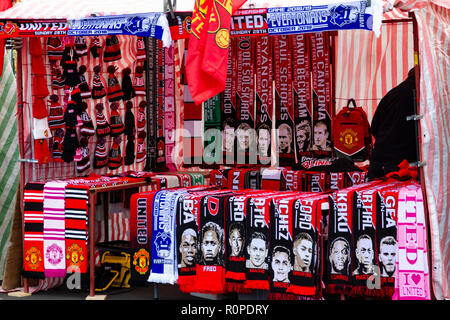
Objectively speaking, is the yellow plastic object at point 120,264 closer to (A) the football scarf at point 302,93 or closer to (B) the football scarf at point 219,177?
(B) the football scarf at point 219,177

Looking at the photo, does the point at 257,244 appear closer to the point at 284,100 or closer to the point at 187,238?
the point at 187,238

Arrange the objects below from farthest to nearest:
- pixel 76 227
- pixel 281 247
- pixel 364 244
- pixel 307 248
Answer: pixel 76 227 → pixel 281 247 → pixel 307 248 → pixel 364 244

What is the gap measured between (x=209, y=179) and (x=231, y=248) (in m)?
2.19

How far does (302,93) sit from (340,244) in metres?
2.90

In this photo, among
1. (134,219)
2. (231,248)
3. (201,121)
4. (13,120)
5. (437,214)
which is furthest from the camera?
(201,121)

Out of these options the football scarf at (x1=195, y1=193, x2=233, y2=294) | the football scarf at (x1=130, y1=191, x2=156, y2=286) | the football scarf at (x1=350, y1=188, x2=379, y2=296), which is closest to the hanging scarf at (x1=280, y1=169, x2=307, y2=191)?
the football scarf at (x1=195, y1=193, x2=233, y2=294)

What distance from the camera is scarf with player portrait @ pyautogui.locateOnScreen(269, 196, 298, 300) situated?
565 centimetres

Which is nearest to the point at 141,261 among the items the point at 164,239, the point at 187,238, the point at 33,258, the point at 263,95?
the point at 164,239

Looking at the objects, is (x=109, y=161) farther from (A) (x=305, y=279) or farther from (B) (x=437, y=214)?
(B) (x=437, y=214)

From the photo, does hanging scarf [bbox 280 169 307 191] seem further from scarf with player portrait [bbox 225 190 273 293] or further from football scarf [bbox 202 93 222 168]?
scarf with player portrait [bbox 225 190 273 293]

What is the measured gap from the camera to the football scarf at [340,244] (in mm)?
5500

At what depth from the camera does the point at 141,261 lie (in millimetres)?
6371

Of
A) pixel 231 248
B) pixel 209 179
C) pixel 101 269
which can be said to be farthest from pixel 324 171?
pixel 101 269

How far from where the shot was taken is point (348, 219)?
5508 mm
